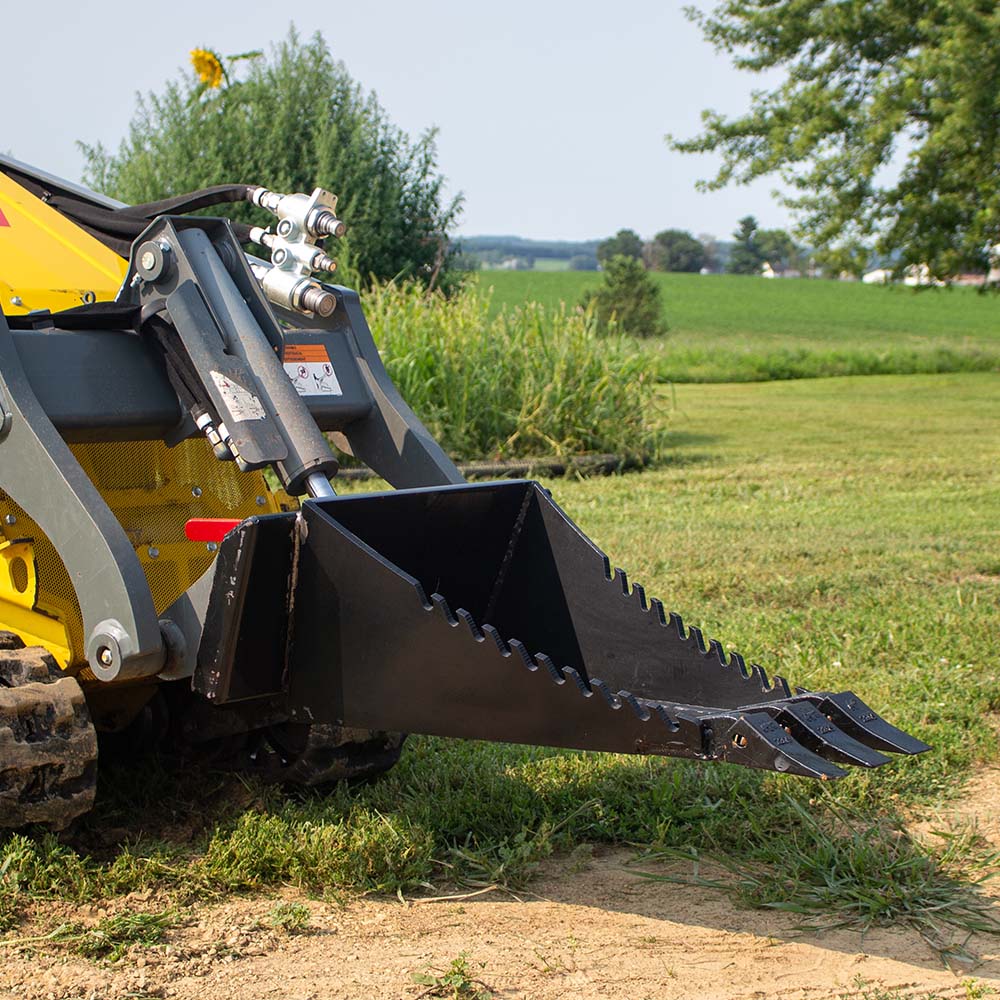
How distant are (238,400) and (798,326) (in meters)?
43.3

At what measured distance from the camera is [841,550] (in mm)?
6887

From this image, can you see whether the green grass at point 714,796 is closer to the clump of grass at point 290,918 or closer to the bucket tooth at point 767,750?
the clump of grass at point 290,918

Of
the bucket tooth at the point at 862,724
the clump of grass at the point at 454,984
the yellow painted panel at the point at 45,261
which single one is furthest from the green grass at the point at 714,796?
the yellow painted panel at the point at 45,261

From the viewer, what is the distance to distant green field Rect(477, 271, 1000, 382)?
24969 millimetres

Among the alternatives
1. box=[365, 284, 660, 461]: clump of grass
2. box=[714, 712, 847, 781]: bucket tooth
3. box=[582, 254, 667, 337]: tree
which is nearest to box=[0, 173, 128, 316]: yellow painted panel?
box=[714, 712, 847, 781]: bucket tooth

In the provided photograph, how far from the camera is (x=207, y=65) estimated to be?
6523mm

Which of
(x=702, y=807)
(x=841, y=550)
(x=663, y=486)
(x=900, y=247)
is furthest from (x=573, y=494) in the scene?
(x=900, y=247)

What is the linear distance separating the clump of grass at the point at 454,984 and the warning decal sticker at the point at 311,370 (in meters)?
1.35

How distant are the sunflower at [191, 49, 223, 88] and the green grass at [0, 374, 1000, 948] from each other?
2.91 m

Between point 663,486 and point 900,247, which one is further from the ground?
point 900,247

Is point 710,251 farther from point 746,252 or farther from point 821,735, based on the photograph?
point 821,735

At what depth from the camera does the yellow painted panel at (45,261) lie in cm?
336

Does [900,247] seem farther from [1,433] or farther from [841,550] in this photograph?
[1,433]

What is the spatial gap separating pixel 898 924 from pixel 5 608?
2065 millimetres
